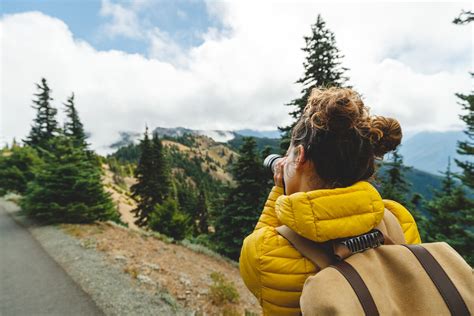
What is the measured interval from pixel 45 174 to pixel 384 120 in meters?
16.0

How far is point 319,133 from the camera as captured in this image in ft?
4.39

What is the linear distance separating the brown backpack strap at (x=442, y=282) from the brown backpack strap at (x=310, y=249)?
399mm

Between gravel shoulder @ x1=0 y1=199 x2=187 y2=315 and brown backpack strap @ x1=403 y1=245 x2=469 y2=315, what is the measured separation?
558 centimetres

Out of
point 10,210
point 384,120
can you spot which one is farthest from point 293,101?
point 10,210

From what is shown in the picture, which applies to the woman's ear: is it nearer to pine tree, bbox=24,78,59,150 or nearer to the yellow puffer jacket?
the yellow puffer jacket

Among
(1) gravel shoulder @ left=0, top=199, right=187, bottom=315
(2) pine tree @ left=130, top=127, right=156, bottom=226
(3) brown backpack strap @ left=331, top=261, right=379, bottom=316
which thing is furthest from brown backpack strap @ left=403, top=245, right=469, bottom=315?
(2) pine tree @ left=130, top=127, right=156, bottom=226

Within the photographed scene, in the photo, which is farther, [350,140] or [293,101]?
[293,101]

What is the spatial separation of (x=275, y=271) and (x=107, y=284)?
665cm

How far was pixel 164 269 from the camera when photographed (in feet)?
28.0

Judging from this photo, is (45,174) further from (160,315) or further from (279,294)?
(279,294)

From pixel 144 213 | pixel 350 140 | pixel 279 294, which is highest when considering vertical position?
pixel 350 140

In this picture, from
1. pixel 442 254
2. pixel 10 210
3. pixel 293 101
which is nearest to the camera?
pixel 442 254

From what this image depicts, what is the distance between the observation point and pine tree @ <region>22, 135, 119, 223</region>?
13.1 m

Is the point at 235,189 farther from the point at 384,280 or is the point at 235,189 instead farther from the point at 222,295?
the point at 384,280
